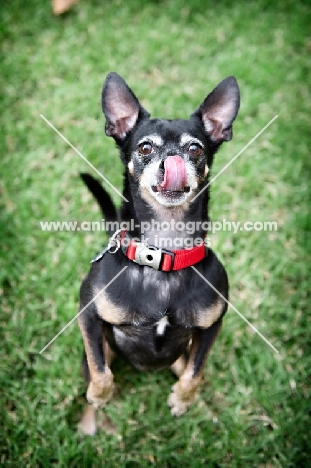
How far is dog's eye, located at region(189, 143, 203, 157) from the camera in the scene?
254cm

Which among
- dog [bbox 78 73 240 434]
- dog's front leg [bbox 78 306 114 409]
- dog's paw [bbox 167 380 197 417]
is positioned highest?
dog [bbox 78 73 240 434]

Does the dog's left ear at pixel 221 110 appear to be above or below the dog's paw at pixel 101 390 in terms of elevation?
above

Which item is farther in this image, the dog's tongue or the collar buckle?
the collar buckle

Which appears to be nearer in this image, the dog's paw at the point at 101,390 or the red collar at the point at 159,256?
the red collar at the point at 159,256

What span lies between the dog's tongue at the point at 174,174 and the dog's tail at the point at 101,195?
2.57 ft

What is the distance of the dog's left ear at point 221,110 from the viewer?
2.66 metres

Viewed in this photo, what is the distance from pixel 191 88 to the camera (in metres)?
4.69

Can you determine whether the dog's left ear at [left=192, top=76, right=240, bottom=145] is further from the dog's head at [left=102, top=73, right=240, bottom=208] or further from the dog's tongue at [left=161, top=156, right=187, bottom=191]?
the dog's tongue at [left=161, top=156, right=187, bottom=191]

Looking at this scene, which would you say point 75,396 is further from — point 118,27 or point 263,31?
point 263,31

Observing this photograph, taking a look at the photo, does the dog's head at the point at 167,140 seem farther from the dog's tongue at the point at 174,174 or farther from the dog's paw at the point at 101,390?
the dog's paw at the point at 101,390

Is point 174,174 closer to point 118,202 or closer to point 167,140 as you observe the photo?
point 167,140

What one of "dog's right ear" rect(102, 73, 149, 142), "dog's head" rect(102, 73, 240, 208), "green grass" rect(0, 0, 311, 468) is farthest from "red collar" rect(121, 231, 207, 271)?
"green grass" rect(0, 0, 311, 468)

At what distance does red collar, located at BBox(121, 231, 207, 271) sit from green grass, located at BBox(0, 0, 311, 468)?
115cm

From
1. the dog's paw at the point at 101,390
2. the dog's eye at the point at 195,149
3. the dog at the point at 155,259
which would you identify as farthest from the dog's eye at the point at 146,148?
the dog's paw at the point at 101,390
